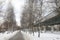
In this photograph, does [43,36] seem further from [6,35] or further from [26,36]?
[6,35]

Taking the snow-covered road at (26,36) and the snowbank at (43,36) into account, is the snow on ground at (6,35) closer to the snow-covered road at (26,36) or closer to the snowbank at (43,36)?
the snow-covered road at (26,36)

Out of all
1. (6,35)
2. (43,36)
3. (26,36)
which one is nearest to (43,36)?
(43,36)

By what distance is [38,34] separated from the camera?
1807mm

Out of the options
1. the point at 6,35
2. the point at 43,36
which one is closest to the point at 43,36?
the point at 43,36

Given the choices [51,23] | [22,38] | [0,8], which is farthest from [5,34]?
[51,23]

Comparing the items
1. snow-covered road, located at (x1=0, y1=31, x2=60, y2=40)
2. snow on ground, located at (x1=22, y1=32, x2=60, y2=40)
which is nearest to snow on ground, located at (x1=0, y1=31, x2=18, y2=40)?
snow-covered road, located at (x1=0, y1=31, x2=60, y2=40)

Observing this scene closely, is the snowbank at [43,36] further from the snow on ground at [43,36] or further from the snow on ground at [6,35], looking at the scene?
the snow on ground at [6,35]

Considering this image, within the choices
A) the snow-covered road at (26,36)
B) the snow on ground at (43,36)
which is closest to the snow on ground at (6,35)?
the snow-covered road at (26,36)

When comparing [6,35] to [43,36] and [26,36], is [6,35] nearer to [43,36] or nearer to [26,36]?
[26,36]

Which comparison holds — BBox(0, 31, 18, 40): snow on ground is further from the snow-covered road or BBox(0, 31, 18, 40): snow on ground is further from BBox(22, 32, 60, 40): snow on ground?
BBox(22, 32, 60, 40): snow on ground

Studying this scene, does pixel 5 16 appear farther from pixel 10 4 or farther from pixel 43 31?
pixel 43 31

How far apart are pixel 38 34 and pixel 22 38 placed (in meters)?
0.20

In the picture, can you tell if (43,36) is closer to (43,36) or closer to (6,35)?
(43,36)

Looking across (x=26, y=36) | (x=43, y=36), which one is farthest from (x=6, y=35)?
(x=43, y=36)
